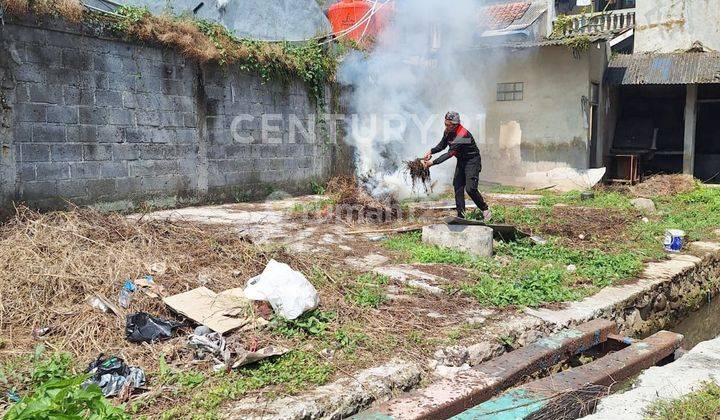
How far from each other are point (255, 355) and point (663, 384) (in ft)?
8.39

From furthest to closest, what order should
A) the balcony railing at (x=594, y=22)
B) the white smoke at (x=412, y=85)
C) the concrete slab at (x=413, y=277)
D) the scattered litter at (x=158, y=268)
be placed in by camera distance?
A: the balcony railing at (x=594, y=22) → the white smoke at (x=412, y=85) → the concrete slab at (x=413, y=277) → the scattered litter at (x=158, y=268)

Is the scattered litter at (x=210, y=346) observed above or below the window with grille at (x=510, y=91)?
below

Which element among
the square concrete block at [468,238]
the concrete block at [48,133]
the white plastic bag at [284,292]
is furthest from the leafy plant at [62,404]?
the concrete block at [48,133]

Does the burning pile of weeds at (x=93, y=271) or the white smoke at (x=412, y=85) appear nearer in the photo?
the burning pile of weeds at (x=93, y=271)

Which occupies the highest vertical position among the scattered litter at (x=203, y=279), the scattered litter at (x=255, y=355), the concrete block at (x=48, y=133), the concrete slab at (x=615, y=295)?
the concrete block at (x=48, y=133)

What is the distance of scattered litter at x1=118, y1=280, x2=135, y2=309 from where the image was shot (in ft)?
13.8

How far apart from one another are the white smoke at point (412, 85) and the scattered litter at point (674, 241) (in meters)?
5.34

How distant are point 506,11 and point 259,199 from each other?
1159 centimetres

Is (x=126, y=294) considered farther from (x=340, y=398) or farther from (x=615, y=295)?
(x=615, y=295)

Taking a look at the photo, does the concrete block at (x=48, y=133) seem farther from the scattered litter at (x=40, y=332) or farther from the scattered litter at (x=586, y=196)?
the scattered litter at (x=586, y=196)

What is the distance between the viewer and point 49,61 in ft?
25.4

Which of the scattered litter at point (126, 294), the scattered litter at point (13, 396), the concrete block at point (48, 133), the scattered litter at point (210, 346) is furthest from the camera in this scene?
the concrete block at point (48, 133)

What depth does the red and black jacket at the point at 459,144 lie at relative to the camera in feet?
26.8

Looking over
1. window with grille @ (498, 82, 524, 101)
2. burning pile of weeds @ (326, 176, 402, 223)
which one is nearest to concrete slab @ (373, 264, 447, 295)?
burning pile of weeds @ (326, 176, 402, 223)
